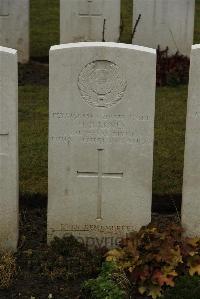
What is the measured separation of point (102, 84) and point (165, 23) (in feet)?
21.5

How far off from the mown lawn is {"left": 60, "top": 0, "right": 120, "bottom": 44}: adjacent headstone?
1.01 meters

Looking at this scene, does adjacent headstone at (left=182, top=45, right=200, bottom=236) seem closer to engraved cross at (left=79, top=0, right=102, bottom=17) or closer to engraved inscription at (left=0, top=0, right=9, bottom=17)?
engraved cross at (left=79, top=0, right=102, bottom=17)

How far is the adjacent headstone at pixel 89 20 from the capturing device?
464 inches

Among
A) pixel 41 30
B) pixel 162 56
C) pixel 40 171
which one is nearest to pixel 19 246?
pixel 40 171

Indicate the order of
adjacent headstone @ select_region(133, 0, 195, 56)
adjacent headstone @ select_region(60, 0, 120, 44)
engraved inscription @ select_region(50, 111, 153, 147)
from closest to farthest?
engraved inscription @ select_region(50, 111, 153, 147) < adjacent headstone @ select_region(60, 0, 120, 44) < adjacent headstone @ select_region(133, 0, 195, 56)

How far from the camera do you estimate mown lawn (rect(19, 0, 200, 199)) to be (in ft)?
24.3

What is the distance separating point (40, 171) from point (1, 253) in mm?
1852

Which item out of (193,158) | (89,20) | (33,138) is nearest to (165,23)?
(89,20)

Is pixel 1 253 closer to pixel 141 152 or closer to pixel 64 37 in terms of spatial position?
pixel 141 152

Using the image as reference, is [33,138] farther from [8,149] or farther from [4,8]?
[4,8]

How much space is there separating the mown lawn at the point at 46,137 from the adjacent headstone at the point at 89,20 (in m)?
1.01

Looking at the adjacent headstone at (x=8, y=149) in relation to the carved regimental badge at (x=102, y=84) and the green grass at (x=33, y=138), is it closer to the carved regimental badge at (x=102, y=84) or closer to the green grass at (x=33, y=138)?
the carved regimental badge at (x=102, y=84)

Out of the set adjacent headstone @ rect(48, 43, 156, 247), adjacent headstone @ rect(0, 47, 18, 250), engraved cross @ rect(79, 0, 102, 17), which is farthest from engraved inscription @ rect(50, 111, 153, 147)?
engraved cross @ rect(79, 0, 102, 17)

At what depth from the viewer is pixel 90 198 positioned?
5996 millimetres
